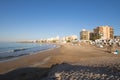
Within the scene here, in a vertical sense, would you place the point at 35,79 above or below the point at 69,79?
below

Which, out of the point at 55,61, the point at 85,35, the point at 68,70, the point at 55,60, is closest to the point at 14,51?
the point at 55,60

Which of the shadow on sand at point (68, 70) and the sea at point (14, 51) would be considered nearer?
the shadow on sand at point (68, 70)

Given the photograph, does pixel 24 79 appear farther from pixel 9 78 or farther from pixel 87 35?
pixel 87 35

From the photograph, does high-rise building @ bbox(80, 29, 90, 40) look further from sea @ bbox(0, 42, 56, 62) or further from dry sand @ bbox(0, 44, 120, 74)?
dry sand @ bbox(0, 44, 120, 74)

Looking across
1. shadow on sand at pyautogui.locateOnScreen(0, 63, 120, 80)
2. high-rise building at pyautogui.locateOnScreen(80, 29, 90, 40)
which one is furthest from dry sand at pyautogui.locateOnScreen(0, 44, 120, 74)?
high-rise building at pyautogui.locateOnScreen(80, 29, 90, 40)

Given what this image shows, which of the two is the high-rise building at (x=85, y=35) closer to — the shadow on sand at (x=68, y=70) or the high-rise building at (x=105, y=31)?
the high-rise building at (x=105, y=31)

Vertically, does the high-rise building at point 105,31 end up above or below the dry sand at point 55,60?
above

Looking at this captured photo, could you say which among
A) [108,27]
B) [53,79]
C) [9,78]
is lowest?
[9,78]

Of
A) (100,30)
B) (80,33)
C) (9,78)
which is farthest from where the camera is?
(80,33)

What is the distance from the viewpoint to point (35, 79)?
1157cm

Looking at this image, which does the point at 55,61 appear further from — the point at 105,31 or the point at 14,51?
the point at 105,31

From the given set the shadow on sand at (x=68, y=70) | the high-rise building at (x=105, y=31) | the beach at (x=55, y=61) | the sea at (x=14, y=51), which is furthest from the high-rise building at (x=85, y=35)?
the shadow on sand at (x=68, y=70)

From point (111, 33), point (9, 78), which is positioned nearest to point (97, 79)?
point (9, 78)

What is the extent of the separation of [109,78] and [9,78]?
26.6 feet
